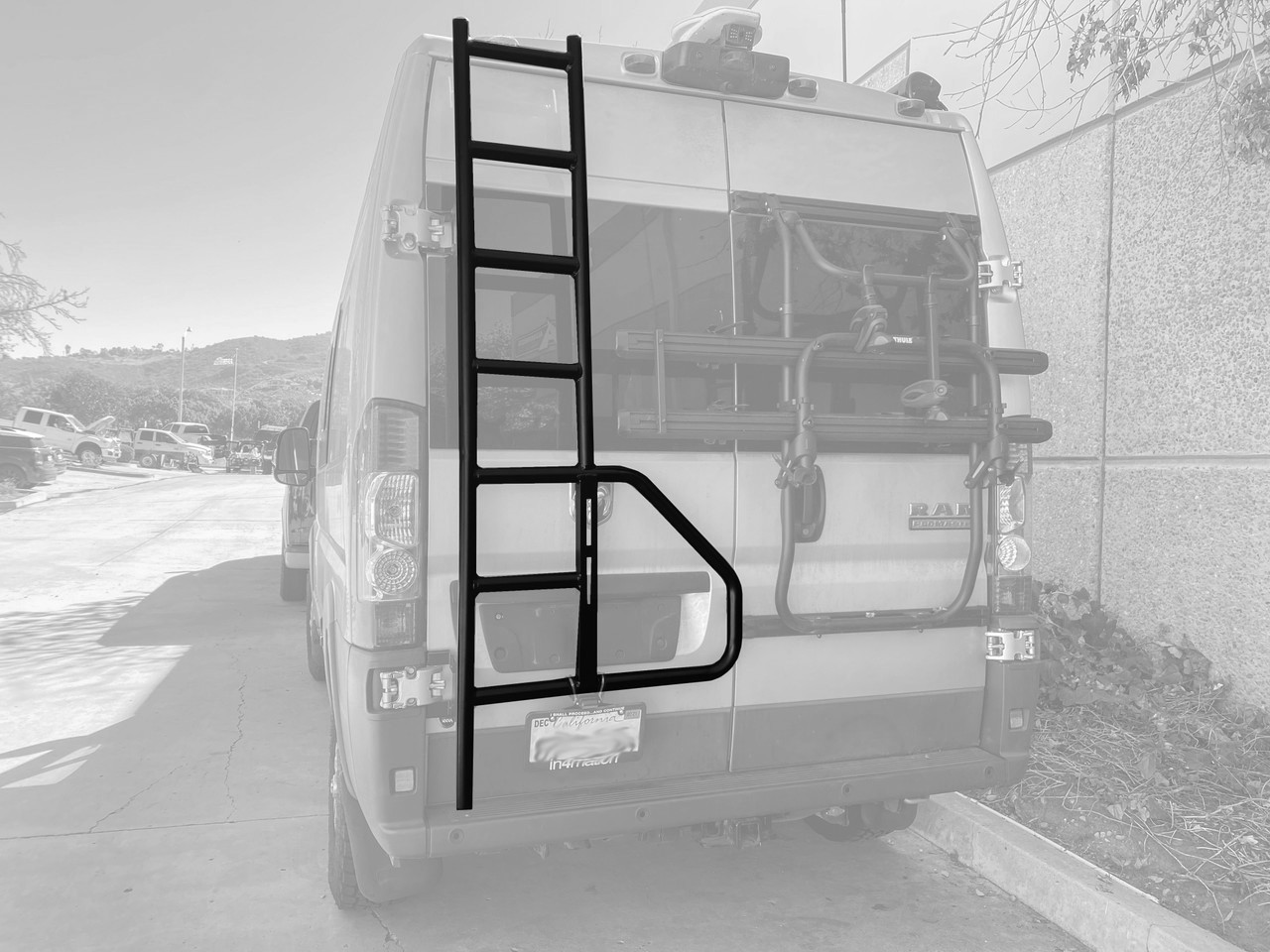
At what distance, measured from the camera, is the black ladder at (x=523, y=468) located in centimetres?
220

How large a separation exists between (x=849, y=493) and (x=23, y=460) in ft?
91.6

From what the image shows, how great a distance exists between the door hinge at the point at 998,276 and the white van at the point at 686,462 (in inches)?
0.5

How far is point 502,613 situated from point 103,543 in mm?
15245

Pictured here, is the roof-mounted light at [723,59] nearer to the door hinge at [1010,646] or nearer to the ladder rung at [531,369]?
the ladder rung at [531,369]

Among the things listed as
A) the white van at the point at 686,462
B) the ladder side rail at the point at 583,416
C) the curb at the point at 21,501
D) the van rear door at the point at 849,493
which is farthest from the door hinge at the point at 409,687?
the curb at the point at 21,501

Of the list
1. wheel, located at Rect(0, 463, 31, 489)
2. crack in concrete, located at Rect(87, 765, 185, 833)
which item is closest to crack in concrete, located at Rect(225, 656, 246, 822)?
crack in concrete, located at Rect(87, 765, 185, 833)

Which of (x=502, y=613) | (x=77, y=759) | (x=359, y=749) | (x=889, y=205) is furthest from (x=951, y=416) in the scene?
(x=77, y=759)

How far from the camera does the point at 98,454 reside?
1556 inches

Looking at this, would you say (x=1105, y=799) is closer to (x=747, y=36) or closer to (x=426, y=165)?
(x=747, y=36)

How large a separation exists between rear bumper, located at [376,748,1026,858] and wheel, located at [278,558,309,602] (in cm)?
823

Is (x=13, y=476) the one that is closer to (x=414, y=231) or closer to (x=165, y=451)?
(x=165, y=451)

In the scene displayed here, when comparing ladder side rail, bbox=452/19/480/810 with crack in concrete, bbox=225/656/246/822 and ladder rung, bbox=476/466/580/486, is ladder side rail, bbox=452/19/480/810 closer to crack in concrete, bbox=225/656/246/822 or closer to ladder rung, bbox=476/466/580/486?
ladder rung, bbox=476/466/580/486

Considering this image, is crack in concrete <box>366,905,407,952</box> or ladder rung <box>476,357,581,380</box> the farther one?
crack in concrete <box>366,905,407,952</box>

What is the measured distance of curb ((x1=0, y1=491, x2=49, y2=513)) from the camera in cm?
2161
